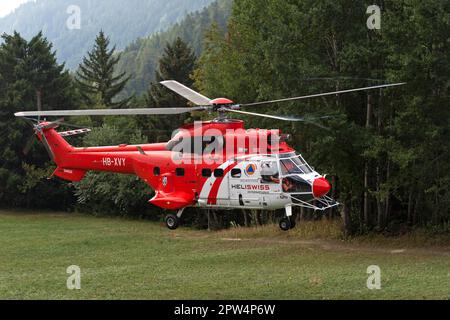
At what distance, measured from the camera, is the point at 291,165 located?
1850cm

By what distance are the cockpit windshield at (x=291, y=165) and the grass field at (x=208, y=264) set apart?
16.9 feet

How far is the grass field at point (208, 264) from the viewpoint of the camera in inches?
883

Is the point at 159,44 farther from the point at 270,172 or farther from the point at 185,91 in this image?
the point at 270,172

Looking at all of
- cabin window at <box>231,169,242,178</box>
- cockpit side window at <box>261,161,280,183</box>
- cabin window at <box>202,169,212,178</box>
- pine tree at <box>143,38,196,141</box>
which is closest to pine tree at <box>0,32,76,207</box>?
pine tree at <box>143,38,196,141</box>

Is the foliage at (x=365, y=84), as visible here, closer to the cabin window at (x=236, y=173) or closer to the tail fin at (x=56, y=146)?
the cabin window at (x=236, y=173)

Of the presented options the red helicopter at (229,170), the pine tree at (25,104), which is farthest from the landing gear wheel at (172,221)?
the pine tree at (25,104)

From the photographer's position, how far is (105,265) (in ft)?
100

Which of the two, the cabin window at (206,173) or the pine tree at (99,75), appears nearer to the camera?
the cabin window at (206,173)

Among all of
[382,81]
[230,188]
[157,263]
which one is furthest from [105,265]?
[382,81]

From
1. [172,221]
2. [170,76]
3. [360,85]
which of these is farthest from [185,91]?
[170,76]

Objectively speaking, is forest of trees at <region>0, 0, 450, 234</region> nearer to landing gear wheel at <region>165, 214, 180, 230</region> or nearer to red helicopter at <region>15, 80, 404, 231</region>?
red helicopter at <region>15, 80, 404, 231</region>

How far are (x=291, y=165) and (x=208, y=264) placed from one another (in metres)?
13.0
